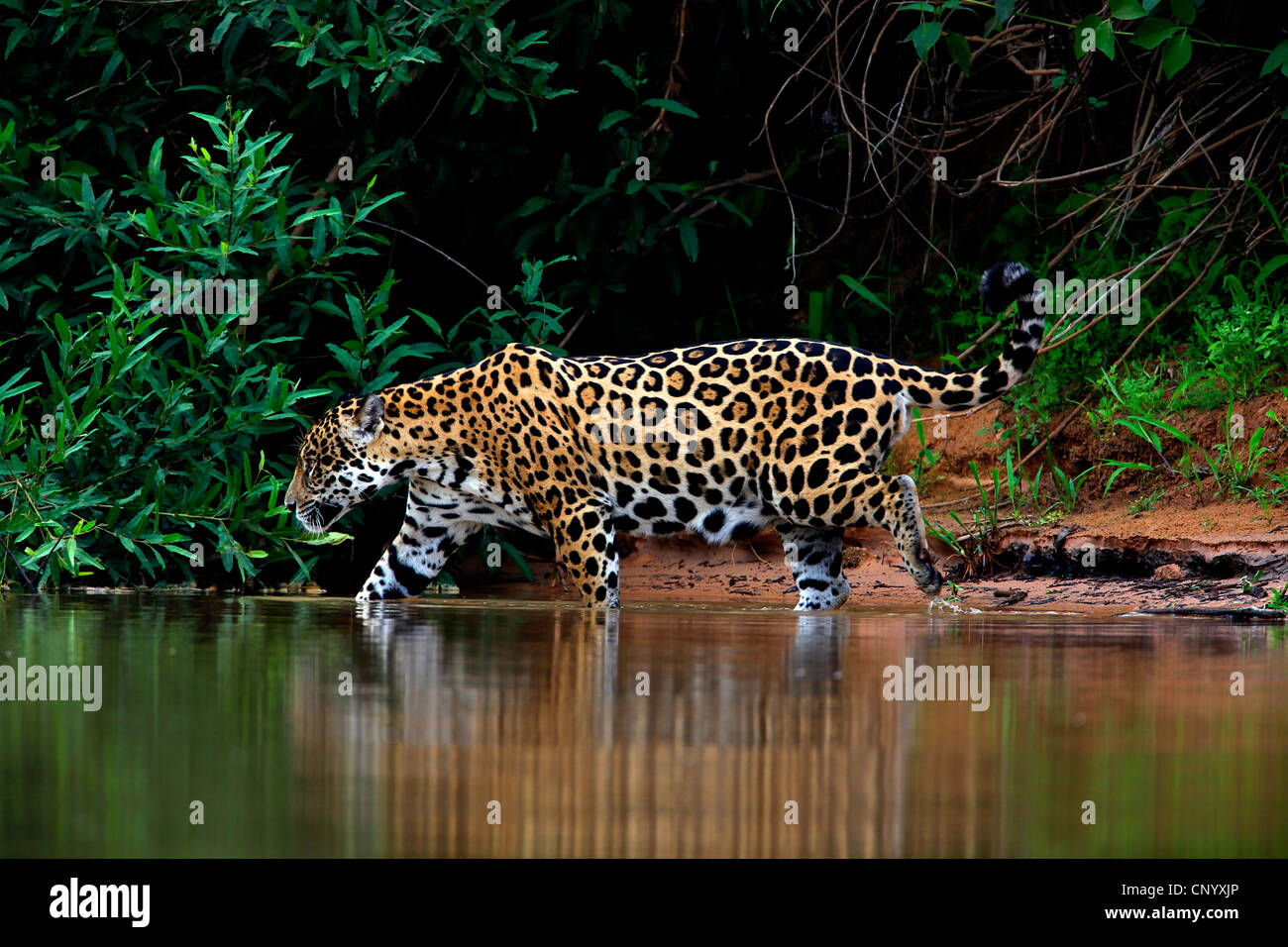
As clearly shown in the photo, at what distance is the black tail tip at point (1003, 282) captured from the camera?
6.75 m

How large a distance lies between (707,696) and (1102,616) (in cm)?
329

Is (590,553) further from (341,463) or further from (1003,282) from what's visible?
(1003,282)

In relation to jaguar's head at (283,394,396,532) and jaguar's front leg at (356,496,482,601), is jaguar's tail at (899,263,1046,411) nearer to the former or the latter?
jaguar's front leg at (356,496,482,601)

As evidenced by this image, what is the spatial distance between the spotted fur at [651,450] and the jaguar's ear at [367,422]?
0.04 ft

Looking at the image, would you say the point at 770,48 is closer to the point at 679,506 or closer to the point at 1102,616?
the point at 679,506

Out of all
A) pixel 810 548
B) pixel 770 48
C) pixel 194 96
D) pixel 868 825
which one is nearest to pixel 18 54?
pixel 194 96

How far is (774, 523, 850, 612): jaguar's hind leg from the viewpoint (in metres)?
7.30

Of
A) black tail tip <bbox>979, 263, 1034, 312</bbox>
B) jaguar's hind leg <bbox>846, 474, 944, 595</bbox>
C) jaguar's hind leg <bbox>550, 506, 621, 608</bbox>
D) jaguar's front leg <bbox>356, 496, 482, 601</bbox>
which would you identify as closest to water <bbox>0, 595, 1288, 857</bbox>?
jaguar's hind leg <bbox>846, 474, 944, 595</bbox>

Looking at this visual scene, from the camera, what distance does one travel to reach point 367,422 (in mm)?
7566

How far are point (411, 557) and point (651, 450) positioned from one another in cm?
140

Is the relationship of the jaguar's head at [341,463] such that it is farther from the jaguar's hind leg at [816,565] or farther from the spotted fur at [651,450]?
the jaguar's hind leg at [816,565]

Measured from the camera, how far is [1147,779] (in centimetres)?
267

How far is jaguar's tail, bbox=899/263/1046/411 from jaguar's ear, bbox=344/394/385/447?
8.63ft

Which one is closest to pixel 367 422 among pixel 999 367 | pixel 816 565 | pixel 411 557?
pixel 411 557
